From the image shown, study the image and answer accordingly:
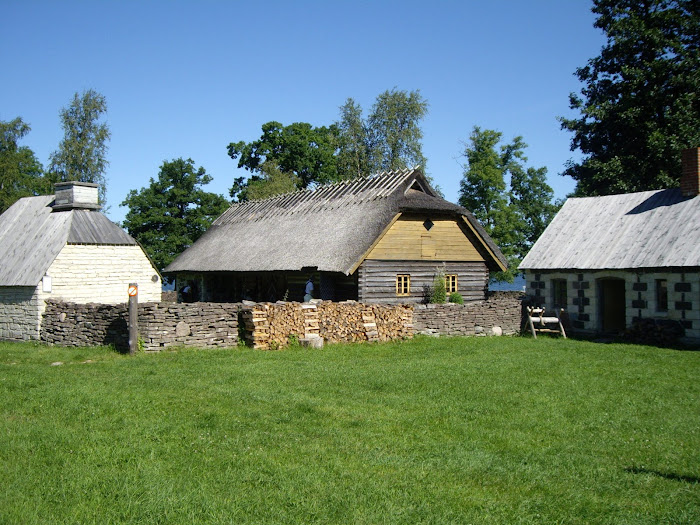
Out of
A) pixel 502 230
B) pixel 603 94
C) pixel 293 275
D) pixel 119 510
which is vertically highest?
pixel 603 94

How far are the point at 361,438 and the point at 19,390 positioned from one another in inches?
277

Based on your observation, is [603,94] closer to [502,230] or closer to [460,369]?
[502,230]

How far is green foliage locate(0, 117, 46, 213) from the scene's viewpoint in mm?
43656

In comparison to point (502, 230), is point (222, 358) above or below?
below

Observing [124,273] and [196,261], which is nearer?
[124,273]

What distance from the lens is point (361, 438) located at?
9.43 metres

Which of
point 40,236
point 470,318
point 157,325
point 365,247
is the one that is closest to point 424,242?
point 365,247

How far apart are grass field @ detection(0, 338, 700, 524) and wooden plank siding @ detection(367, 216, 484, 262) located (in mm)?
10917

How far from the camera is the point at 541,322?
936 inches

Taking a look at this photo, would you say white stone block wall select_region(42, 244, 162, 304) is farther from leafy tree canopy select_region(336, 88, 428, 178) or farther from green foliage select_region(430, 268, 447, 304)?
leafy tree canopy select_region(336, 88, 428, 178)

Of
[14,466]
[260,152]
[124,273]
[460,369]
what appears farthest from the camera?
[260,152]

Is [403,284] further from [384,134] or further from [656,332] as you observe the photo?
[384,134]

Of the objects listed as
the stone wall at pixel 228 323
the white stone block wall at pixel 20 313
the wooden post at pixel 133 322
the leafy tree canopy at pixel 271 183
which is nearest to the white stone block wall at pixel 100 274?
the white stone block wall at pixel 20 313

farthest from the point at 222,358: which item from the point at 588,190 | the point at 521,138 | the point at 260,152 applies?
the point at 260,152
